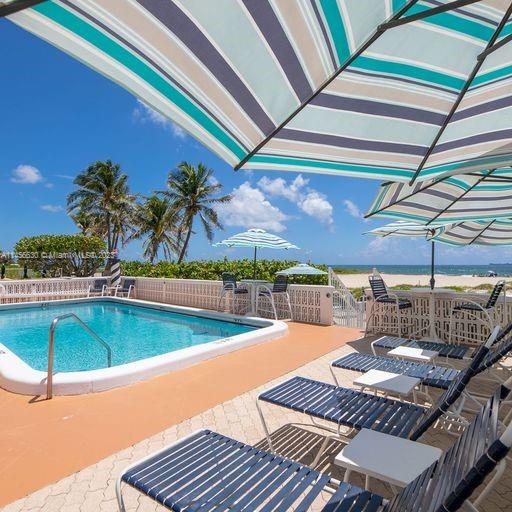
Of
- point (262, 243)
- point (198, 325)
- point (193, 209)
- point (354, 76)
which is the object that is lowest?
point (198, 325)

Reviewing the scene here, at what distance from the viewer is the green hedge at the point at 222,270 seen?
561 inches

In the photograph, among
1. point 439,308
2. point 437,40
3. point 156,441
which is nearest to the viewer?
point 437,40

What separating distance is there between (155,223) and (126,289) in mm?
14743

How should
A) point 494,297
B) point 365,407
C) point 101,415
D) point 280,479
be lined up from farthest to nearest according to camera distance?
point 494,297, point 101,415, point 365,407, point 280,479

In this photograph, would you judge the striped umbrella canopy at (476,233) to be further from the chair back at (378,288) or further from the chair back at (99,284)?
the chair back at (99,284)

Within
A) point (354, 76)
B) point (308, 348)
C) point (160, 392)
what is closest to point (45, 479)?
point (160, 392)

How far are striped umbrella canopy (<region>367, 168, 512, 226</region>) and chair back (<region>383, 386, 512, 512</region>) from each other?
10.6 ft

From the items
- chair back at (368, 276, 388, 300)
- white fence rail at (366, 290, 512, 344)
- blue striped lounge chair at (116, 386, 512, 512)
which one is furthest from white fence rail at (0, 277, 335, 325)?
blue striped lounge chair at (116, 386, 512, 512)

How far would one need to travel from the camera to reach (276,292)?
1011 cm

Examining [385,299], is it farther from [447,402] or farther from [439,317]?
[447,402]

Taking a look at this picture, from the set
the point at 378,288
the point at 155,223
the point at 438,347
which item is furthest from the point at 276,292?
the point at 155,223

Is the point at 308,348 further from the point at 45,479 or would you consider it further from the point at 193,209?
the point at 193,209

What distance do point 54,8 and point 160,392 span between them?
4357 mm

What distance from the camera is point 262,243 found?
1128 centimetres
